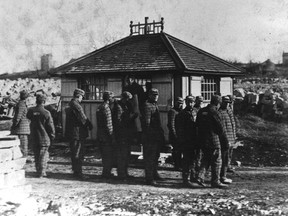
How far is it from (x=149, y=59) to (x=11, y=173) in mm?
8515

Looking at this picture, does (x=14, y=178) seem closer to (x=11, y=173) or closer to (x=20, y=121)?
(x=11, y=173)

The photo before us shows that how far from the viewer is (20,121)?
9.88 metres

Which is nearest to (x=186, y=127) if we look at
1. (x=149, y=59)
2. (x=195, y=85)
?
(x=195, y=85)

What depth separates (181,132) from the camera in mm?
8594

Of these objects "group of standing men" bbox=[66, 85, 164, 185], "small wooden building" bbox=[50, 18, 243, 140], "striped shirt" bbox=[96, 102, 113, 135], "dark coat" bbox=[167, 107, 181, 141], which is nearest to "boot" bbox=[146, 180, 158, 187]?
"group of standing men" bbox=[66, 85, 164, 185]

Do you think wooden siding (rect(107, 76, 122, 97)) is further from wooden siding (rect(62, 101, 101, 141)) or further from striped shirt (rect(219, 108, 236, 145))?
striped shirt (rect(219, 108, 236, 145))

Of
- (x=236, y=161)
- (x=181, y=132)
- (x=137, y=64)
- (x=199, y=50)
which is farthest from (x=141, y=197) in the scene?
(x=199, y=50)

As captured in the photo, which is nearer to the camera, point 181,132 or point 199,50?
point 181,132

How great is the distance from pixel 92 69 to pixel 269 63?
25.3 m

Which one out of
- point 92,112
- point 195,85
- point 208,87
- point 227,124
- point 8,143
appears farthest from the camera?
point 92,112

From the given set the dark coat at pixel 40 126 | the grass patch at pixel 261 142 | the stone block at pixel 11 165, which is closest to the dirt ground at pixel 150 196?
the stone block at pixel 11 165

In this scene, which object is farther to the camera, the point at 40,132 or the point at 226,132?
the point at 40,132

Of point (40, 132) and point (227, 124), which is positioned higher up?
point (227, 124)

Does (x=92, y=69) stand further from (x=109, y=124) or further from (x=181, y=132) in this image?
(x=181, y=132)
